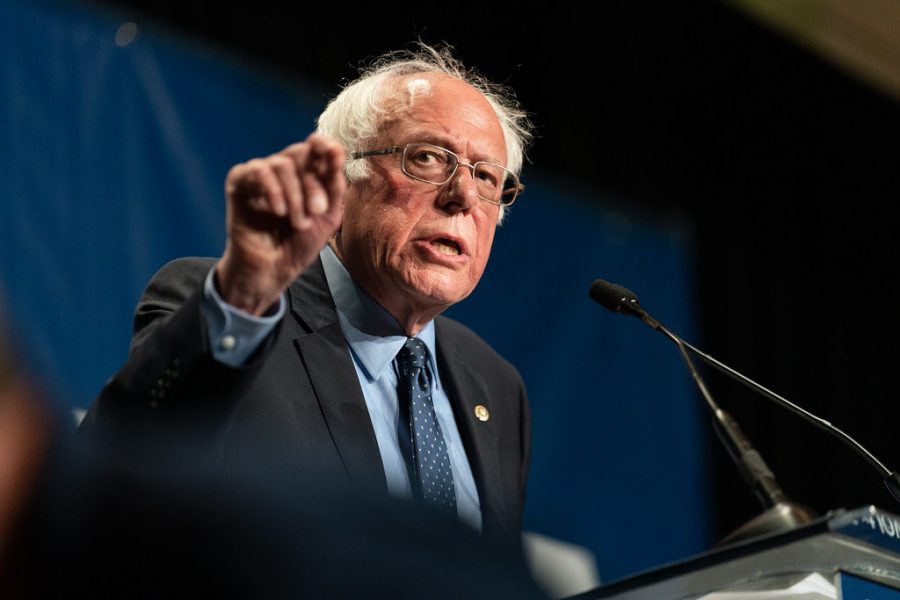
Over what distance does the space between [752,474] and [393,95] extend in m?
1.34

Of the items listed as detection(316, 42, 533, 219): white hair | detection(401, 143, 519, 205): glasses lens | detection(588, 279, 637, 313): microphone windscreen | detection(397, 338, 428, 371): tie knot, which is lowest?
detection(397, 338, 428, 371): tie knot

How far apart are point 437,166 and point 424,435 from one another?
0.64 meters

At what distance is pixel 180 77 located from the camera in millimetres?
3283

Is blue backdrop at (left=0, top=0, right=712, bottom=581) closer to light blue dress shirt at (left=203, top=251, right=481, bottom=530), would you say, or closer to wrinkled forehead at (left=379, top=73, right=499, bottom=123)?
light blue dress shirt at (left=203, top=251, right=481, bottom=530)

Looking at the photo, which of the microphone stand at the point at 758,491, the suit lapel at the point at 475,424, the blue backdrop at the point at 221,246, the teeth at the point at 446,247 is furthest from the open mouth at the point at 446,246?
the blue backdrop at the point at 221,246

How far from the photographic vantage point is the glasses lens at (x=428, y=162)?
2463 millimetres

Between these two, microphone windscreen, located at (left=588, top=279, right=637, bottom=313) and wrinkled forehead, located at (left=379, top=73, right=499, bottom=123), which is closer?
microphone windscreen, located at (left=588, top=279, right=637, bottom=313)

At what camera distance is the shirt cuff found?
148cm

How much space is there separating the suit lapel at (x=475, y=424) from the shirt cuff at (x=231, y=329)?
89 cm

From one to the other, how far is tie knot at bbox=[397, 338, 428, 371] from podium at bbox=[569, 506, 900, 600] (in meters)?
1.04

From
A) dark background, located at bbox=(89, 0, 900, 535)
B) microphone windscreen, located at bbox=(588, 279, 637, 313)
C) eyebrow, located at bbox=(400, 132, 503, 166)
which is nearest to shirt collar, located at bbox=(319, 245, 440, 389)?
eyebrow, located at bbox=(400, 132, 503, 166)

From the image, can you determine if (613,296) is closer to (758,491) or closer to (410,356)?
(410,356)

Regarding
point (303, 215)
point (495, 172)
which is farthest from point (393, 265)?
point (303, 215)

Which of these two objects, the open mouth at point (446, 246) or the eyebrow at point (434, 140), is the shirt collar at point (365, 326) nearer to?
the open mouth at point (446, 246)
